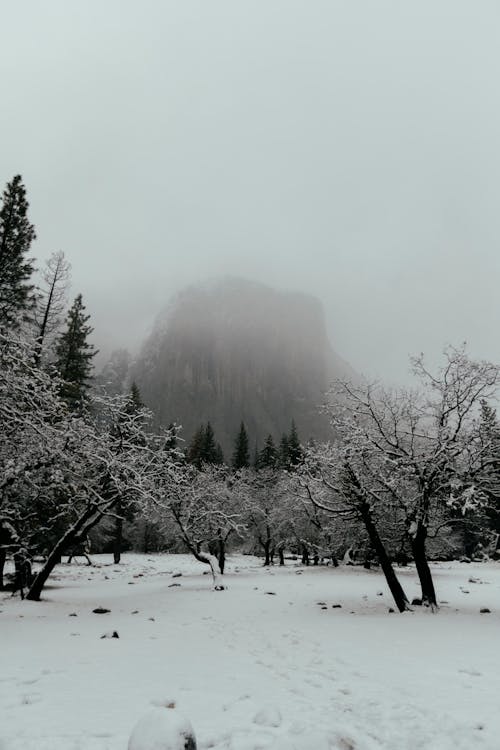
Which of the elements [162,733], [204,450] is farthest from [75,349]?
[204,450]

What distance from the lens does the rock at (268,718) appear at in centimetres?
617

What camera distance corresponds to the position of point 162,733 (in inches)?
191

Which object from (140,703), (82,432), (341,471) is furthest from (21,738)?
(341,471)

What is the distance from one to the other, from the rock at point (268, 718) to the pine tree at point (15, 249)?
22010mm

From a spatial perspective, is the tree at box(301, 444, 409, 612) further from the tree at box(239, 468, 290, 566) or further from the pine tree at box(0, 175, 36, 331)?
the tree at box(239, 468, 290, 566)

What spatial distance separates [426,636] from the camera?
12305 millimetres

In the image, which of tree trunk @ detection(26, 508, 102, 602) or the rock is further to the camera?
tree trunk @ detection(26, 508, 102, 602)

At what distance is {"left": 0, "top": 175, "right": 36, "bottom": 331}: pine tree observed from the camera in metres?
23.5

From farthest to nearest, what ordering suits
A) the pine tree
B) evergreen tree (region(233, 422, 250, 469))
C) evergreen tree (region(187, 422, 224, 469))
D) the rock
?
evergreen tree (region(233, 422, 250, 469)) < evergreen tree (region(187, 422, 224, 469)) < the pine tree < the rock

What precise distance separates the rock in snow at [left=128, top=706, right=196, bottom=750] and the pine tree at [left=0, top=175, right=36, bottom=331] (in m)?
22.1

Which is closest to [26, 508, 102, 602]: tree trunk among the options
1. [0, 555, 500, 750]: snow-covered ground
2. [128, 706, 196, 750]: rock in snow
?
[0, 555, 500, 750]: snow-covered ground

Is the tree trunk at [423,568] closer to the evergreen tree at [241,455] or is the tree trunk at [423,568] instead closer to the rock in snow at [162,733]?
the rock in snow at [162,733]

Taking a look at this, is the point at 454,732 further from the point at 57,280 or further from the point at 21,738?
the point at 57,280

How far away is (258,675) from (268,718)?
9.16 feet
